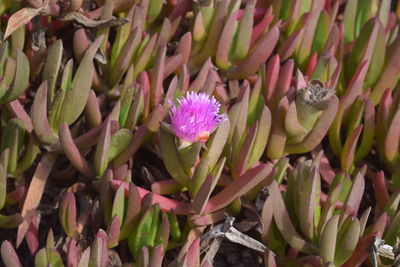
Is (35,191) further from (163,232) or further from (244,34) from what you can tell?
(244,34)

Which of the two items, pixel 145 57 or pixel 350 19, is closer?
pixel 145 57

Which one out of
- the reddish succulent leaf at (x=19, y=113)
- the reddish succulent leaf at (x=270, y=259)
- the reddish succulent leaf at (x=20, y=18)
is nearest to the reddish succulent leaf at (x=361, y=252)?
the reddish succulent leaf at (x=270, y=259)

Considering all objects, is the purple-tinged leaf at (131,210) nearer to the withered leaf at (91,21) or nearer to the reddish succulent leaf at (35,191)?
the reddish succulent leaf at (35,191)

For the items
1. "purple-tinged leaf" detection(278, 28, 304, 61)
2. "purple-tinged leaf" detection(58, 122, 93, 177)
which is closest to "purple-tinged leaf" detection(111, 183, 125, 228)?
"purple-tinged leaf" detection(58, 122, 93, 177)

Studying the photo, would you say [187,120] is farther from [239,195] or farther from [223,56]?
[223,56]

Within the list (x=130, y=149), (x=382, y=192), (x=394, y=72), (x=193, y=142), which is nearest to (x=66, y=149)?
(x=130, y=149)

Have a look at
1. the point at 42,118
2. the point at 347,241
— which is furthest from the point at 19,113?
the point at 347,241
